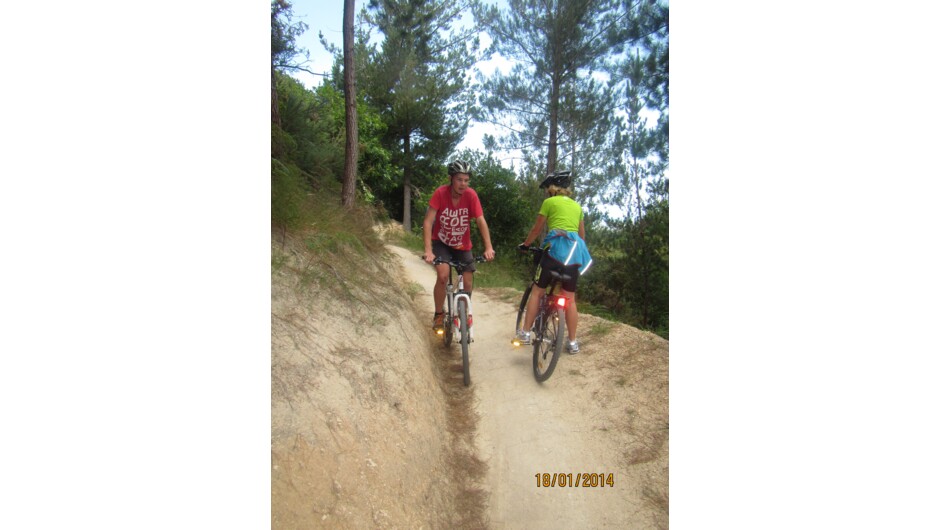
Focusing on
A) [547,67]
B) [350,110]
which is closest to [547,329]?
[547,67]

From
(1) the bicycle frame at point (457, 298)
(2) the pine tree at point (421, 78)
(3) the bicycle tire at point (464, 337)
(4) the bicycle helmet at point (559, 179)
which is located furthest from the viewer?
(1) the bicycle frame at point (457, 298)

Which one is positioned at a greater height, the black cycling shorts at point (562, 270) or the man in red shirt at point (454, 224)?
the man in red shirt at point (454, 224)

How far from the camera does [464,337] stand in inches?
161

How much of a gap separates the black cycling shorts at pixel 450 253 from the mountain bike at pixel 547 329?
0.55 metres

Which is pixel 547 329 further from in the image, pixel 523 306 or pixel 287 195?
pixel 287 195

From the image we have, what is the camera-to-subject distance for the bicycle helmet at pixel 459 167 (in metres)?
3.70

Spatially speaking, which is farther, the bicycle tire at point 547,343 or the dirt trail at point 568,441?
the bicycle tire at point 547,343

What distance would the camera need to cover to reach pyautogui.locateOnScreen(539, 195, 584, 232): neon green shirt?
368 cm

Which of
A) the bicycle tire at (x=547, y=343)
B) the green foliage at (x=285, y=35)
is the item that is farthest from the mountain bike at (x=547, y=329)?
the green foliage at (x=285, y=35)

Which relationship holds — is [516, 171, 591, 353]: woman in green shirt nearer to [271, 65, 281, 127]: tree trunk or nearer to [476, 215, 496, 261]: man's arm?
[476, 215, 496, 261]: man's arm

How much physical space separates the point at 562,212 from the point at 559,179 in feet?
0.85
